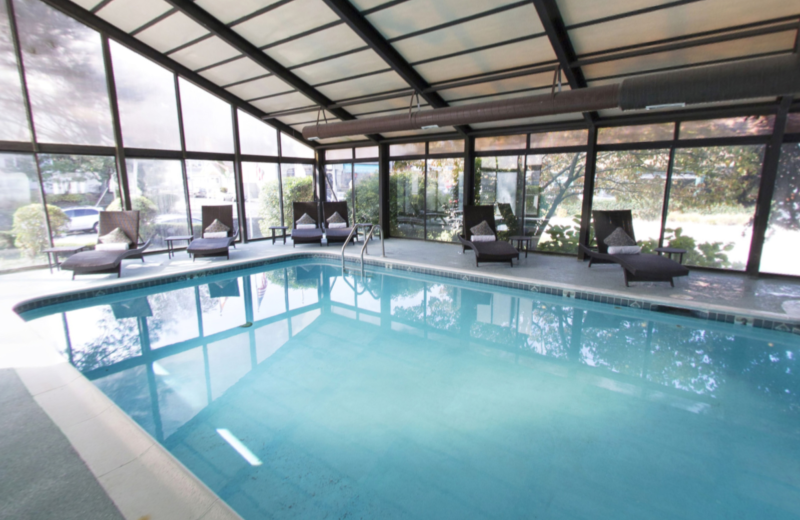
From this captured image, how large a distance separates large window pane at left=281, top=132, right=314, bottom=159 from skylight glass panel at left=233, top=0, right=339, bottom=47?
12.5ft

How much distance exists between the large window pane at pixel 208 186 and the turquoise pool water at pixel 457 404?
12.2 ft

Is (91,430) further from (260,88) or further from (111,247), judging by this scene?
(260,88)

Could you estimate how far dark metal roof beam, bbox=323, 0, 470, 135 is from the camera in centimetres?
523

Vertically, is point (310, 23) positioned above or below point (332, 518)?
above

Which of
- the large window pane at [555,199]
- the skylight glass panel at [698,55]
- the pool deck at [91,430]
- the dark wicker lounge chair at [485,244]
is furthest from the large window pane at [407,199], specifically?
the pool deck at [91,430]

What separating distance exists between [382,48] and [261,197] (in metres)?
5.64

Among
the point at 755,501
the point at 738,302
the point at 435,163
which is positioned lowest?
the point at 755,501

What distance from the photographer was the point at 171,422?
280cm

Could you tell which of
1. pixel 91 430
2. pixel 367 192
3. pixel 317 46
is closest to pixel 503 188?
pixel 367 192

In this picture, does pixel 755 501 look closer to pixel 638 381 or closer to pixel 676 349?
pixel 638 381

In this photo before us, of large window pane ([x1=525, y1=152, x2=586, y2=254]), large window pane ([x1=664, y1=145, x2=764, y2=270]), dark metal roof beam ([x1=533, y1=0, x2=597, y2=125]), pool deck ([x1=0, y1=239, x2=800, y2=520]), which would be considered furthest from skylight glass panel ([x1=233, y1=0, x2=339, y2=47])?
large window pane ([x1=664, y1=145, x2=764, y2=270])

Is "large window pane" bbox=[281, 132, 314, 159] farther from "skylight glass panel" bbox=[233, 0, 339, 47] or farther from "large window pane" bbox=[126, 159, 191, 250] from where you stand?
"skylight glass panel" bbox=[233, 0, 339, 47]

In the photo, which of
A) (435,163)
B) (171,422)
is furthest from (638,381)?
(435,163)

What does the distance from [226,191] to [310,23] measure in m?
4.91
